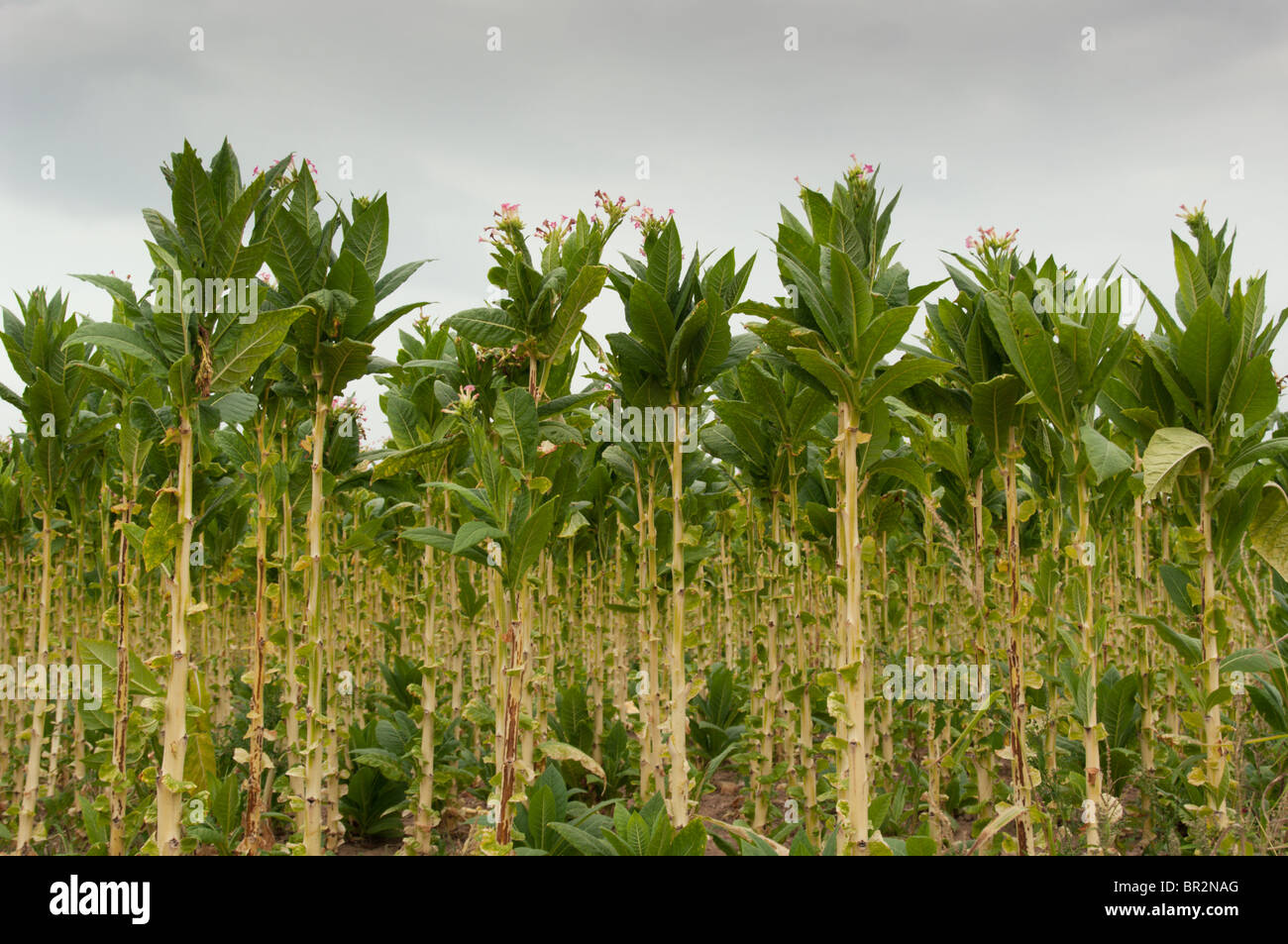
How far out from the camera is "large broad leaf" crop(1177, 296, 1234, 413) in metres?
3.19

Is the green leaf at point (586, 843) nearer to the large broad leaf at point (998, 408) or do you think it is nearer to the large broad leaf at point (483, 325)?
the large broad leaf at point (483, 325)

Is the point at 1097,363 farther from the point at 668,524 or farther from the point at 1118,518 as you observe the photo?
the point at 1118,518

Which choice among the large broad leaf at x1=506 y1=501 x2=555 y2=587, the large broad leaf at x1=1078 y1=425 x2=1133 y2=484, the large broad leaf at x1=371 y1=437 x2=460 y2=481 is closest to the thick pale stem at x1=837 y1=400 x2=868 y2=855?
the large broad leaf at x1=1078 y1=425 x2=1133 y2=484

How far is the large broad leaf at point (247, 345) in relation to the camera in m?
2.93

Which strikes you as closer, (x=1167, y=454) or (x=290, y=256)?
(x=1167, y=454)

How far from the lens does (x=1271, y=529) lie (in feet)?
11.3

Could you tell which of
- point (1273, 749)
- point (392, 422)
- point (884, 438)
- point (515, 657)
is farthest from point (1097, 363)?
point (392, 422)

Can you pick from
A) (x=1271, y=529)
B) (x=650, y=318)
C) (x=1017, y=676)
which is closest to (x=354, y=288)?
Answer: (x=650, y=318)

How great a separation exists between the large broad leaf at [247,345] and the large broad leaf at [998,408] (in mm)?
2758

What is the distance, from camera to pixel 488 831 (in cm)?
300

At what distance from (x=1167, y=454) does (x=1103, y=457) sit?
300 millimetres

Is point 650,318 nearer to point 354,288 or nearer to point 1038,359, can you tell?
point 354,288

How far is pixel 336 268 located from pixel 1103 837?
4015mm

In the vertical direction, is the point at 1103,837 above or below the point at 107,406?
below
